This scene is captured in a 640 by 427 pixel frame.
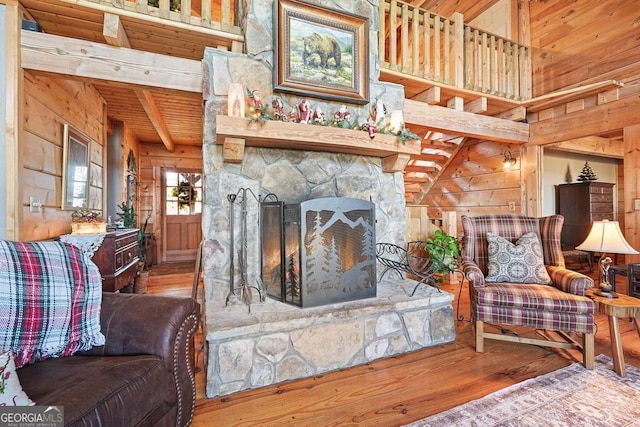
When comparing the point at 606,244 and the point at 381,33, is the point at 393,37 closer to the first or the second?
the point at 381,33

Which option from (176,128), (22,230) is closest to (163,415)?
(22,230)

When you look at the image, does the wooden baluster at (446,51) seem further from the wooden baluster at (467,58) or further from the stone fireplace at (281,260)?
the stone fireplace at (281,260)

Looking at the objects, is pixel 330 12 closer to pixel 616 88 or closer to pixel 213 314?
pixel 213 314

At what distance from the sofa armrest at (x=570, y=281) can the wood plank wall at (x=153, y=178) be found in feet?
19.8

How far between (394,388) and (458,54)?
3505 mm

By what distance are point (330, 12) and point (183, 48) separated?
137 centimetres

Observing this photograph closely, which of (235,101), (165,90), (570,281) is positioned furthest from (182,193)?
(570,281)

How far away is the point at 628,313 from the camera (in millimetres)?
1759

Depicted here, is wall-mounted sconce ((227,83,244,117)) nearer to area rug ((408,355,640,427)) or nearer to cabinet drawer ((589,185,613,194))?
area rug ((408,355,640,427))

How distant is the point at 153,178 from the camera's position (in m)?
5.89

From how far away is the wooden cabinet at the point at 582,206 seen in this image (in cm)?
457

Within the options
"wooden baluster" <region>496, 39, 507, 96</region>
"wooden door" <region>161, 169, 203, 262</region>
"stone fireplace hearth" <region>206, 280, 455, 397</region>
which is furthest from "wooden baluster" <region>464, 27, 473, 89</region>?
"wooden door" <region>161, 169, 203, 262</region>

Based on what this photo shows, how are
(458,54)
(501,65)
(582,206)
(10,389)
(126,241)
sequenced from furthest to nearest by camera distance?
(582,206) → (501,65) → (458,54) → (126,241) → (10,389)

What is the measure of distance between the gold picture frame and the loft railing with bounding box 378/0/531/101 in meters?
3.14
